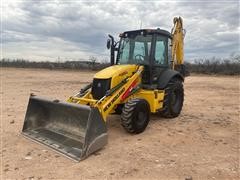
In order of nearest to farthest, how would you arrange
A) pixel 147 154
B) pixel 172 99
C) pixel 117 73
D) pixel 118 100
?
1. pixel 147 154
2. pixel 118 100
3. pixel 117 73
4. pixel 172 99

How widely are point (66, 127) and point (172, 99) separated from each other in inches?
128

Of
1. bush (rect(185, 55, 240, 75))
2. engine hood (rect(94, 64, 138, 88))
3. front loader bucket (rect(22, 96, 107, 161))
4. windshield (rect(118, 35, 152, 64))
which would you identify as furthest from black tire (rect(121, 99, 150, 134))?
bush (rect(185, 55, 240, 75))

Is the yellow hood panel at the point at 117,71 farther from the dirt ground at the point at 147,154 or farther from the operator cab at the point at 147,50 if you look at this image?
the dirt ground at the point at 147,154

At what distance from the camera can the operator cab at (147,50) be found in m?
7.37

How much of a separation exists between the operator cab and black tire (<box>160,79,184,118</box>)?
1.66ft

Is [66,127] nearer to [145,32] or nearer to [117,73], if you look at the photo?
[117,73]

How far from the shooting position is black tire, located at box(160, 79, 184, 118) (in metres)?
7.80

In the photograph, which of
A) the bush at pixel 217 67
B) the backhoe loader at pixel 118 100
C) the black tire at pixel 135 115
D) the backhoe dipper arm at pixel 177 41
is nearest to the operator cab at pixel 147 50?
the backhoe loader at pixel 118 100

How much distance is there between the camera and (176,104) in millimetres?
8453

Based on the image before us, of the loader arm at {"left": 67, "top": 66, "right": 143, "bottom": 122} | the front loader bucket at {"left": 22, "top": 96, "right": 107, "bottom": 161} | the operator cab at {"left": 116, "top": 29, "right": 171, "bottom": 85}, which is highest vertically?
the operator cab at {"left": 116, "top": 29, "right": 171, "bottom": 85}

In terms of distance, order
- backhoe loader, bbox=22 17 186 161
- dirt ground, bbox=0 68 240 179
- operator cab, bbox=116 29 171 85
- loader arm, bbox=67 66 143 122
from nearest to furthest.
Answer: dirt ground, bbox=0 68 240 179 < backhoe loader, bbox=22 17 186 161 < loader arm, bbox=67 66 143 122 < operator cab, bbox=116 29 171 85

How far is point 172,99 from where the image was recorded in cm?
816

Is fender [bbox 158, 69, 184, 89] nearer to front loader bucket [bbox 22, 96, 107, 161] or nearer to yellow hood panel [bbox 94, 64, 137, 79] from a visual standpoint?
yellow hood panel [bbox 94, 64, 137, 79]

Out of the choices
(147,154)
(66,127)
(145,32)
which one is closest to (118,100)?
(66,127)
